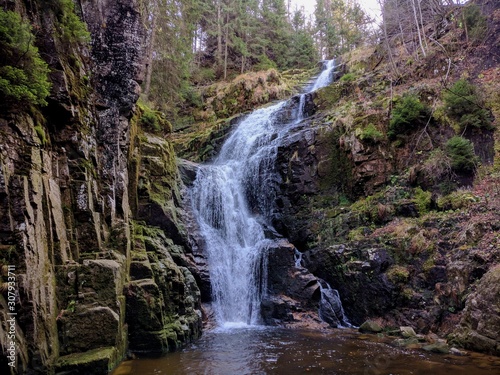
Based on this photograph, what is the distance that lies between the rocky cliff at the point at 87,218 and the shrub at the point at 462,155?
Answer: 1031cm

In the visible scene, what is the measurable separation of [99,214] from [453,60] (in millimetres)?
17324

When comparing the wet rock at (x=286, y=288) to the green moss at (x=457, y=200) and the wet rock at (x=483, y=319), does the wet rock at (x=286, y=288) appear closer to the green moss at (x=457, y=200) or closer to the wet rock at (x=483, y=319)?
the wet rock at (x=483, y=319)

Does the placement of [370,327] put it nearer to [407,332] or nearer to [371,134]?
[407,332]

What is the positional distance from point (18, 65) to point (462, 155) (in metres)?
13.7

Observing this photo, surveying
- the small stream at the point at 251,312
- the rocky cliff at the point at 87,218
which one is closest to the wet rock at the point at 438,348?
the small stream at the point at 251,312

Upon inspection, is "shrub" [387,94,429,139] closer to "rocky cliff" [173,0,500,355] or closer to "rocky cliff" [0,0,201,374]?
"rocky cliff" [173,0,500,355]

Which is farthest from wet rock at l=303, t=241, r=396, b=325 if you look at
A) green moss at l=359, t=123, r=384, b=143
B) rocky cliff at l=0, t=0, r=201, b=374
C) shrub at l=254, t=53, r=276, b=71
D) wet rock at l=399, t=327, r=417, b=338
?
shrub at l=254, t=53, r=276, b=71

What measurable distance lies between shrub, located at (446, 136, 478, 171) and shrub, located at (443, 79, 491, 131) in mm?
901

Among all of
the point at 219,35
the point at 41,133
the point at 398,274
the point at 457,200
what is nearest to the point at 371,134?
the point at 457,200

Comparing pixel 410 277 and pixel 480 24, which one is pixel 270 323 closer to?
pixel 410 277

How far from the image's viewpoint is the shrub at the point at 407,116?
1485 centimetres

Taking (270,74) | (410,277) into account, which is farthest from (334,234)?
(270,74)

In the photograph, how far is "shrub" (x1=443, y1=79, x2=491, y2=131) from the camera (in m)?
13.2

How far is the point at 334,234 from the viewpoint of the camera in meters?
14.3
